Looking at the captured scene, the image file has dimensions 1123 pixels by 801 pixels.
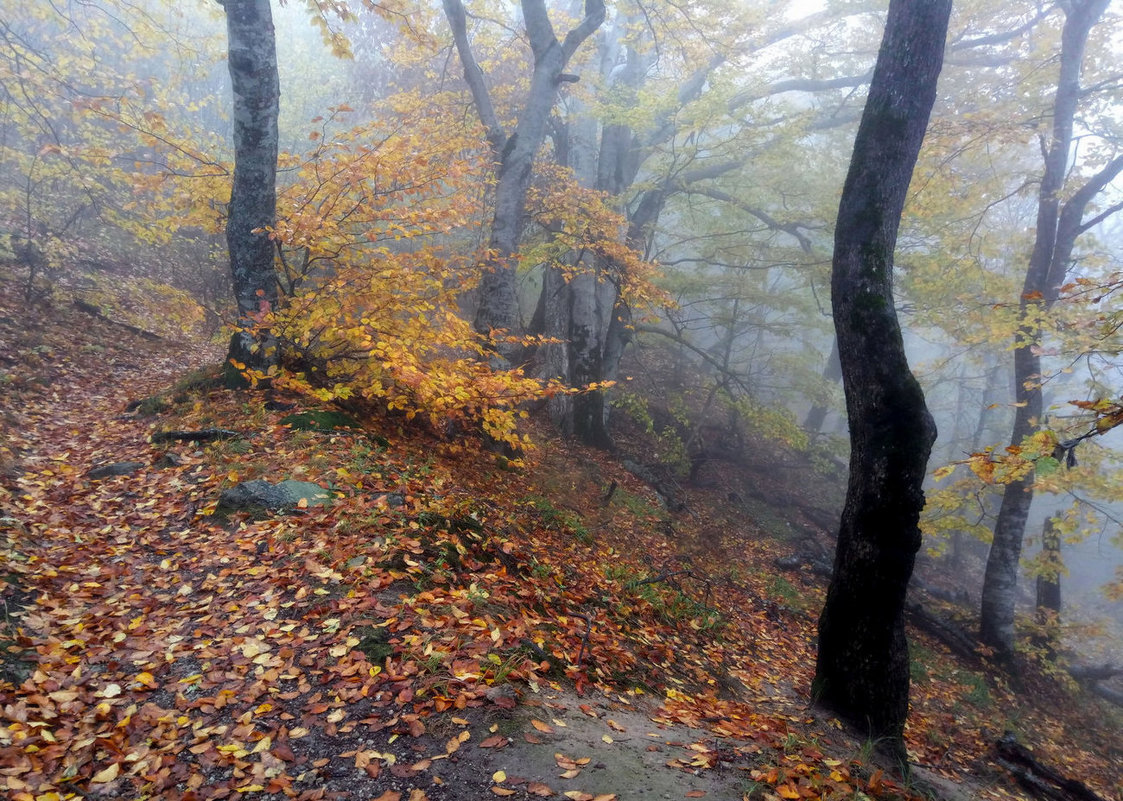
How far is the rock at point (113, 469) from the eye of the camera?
238 inches

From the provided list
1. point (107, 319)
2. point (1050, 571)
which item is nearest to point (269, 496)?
point (107, 319)

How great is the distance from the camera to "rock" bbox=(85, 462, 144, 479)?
6.04m

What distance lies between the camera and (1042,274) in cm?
1010

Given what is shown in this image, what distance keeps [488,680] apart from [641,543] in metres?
6.42

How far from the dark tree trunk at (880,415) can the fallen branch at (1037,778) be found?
278 centimetres

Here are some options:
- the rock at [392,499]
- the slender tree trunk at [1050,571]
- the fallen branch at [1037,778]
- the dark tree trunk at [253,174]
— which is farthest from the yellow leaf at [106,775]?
the slender tree trunk at [1050,571]

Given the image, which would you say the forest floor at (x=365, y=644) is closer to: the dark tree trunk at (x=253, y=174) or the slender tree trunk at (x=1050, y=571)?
the dark tree trunk at (x=253, y=174)

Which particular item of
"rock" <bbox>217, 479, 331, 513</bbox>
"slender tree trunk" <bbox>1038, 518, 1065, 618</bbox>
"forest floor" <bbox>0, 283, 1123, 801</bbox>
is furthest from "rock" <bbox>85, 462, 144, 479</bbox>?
"slender tree trunk" <bbox>1038, 518, 1065, 618</bbox>

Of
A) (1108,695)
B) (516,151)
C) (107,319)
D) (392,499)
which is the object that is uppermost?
(516,151)

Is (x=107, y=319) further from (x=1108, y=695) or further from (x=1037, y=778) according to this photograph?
(x=1108, y=695)

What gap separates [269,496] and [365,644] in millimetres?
2316

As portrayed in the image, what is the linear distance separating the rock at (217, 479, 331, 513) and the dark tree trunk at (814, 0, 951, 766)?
4.52m

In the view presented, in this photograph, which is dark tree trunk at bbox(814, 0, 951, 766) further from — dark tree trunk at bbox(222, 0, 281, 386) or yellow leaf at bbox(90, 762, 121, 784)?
dark tree trunk at bbox(222, 0, 281, 386)

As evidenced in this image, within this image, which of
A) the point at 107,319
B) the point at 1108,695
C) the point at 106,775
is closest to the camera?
the point at 106,775
